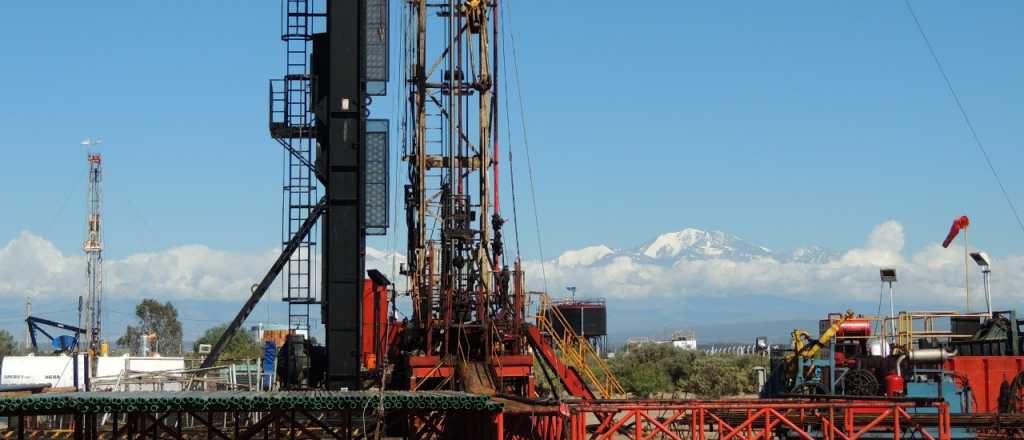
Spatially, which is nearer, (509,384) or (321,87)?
(321,87)

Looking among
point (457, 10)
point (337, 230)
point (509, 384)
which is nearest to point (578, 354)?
point (509, 384)

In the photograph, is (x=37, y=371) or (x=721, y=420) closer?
(x=721, y=420)

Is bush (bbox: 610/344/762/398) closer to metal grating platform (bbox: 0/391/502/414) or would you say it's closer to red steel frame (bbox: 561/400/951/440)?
red steel frame (bbox: 561/400/951/440)

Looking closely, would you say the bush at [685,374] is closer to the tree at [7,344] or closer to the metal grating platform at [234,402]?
the metal grating platform at [234,402]

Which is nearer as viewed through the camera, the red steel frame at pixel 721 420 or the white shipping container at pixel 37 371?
the red steel frame at pixel 721 420

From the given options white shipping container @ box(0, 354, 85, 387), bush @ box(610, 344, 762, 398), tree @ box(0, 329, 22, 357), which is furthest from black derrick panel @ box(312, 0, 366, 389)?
tree @ box(0, 329, 22, 357)

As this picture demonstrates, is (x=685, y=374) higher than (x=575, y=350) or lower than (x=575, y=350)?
lower

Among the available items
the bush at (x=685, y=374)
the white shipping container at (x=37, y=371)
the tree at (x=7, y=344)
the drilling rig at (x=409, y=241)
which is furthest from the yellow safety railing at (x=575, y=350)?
the tree at (x=7, y=344)

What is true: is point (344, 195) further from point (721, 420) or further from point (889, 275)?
point (889, 275)

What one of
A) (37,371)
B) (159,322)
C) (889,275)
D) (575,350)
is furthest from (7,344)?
(889,275)

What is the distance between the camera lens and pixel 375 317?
40.4 metres

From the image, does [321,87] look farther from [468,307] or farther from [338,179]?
[468,307]

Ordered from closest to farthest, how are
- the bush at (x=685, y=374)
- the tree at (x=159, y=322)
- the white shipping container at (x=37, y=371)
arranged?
the white shipping container at (x=37, y=371)
the bush at (x=685, y=374)
the tree at (x=159, y=322)

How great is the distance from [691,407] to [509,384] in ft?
38.9
